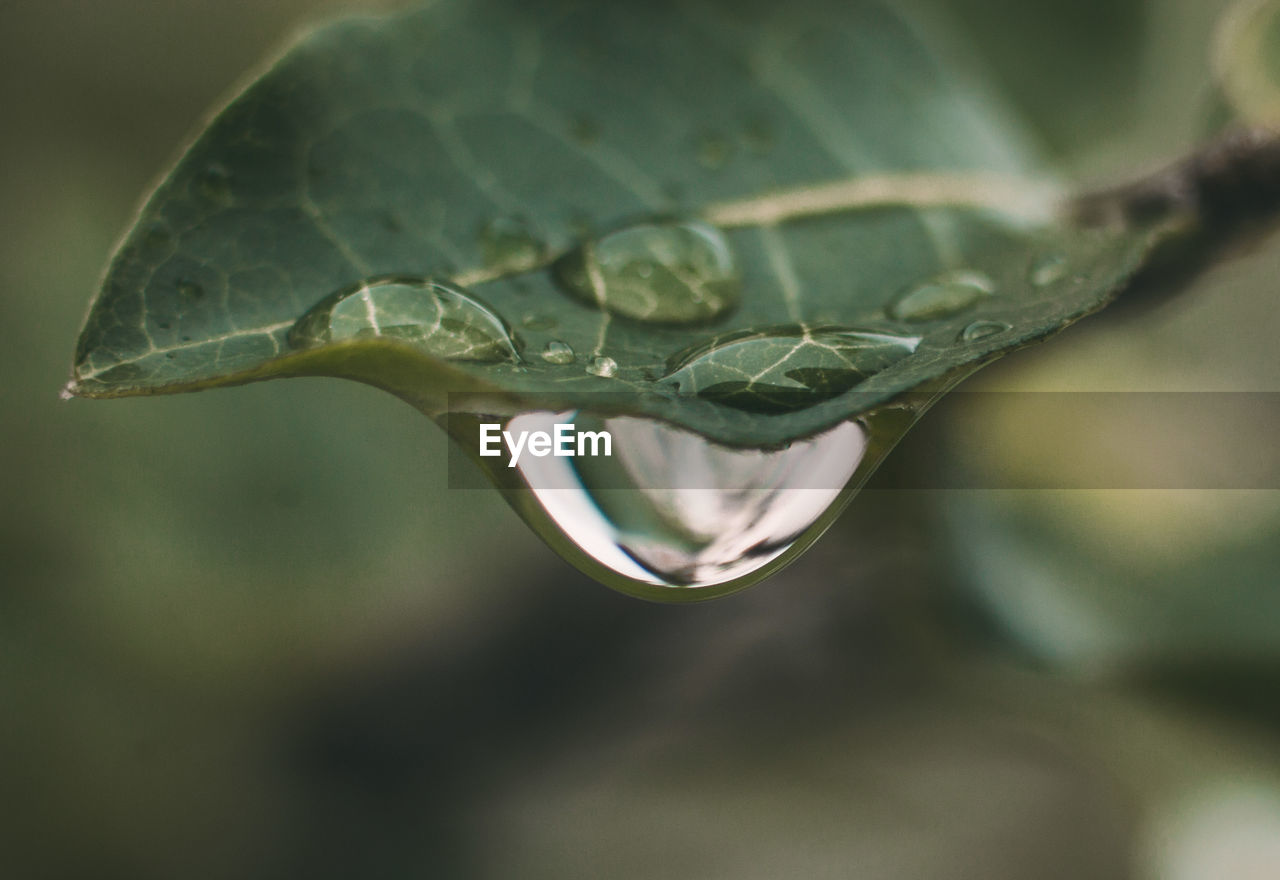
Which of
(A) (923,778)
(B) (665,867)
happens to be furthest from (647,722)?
(A) (923,778)

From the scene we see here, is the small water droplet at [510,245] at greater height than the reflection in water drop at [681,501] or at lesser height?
greater

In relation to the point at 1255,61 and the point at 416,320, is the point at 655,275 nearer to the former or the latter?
the point at 416,320

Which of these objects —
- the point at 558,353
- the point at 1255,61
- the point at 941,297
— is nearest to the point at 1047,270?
the point at 941,297

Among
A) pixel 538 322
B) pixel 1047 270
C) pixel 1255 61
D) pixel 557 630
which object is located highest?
pixel 1255 61

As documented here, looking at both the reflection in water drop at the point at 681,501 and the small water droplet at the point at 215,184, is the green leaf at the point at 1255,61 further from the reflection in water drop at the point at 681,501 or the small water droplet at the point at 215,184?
the small water droplet at the point at 215,184

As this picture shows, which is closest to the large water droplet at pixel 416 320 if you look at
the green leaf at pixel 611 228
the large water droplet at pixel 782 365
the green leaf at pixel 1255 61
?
the green leaf at pixel 611 228

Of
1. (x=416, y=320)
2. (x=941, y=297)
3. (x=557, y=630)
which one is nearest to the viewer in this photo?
(x=416, y=320)

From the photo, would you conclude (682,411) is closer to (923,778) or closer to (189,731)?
(923,778)
